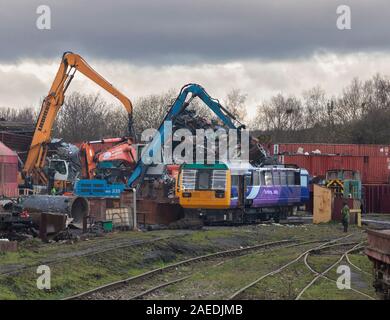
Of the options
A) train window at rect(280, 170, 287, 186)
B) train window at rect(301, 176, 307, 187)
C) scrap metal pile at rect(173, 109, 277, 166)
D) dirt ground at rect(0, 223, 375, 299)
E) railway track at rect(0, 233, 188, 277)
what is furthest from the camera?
train window at rect(301, 176, 307, 187)

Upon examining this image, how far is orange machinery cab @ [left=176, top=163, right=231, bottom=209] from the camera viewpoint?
33344mm

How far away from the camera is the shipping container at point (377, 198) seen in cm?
5441

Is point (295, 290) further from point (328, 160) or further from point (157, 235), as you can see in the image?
point (328, 160)

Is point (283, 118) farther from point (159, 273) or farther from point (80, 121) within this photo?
point (159, 273)

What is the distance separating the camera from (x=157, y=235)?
2777cm

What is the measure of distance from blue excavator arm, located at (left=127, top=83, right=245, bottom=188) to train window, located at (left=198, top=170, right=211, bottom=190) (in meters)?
3.71

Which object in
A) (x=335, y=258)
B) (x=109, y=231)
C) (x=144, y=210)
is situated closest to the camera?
(x=335, y=258)

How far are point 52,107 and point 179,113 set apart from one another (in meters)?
10.8

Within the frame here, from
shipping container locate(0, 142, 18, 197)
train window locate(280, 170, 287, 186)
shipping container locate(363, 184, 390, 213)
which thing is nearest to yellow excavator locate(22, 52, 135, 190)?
shipping container locate(0, 142, 18, 197)

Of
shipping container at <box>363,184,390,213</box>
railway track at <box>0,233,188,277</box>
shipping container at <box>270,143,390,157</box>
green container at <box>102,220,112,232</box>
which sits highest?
shipping container at <box>270,143,390,157</box>

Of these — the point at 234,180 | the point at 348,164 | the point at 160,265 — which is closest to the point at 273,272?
the point at 160,265

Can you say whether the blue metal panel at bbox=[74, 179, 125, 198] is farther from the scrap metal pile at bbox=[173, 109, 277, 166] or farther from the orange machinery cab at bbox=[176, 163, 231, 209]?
the scrap metal pile at bbox=[173, 109, 277, 166]

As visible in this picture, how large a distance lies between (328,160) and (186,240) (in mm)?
31535
